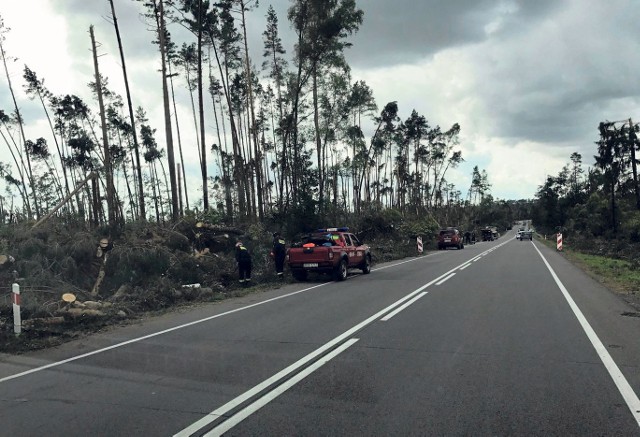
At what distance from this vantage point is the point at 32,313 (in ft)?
34.5

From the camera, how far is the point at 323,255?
18000 mm

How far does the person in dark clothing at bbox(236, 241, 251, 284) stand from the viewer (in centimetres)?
1702

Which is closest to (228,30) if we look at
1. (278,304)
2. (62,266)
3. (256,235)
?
(256,235)

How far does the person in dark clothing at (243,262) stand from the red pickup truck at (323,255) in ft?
6.50

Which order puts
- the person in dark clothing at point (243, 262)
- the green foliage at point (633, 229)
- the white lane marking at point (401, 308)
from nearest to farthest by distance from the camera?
the white lane marking at point (401, 308)
the person in dark clothing at point (243, 262)
the green foliage at point (633, 229)

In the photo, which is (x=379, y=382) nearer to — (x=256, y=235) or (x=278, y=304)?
(x=278, y=304)

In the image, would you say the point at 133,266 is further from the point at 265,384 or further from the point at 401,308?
the point at 265,384

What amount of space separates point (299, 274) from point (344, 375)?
42.4 ft

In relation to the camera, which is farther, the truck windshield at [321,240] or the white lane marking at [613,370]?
the truck windshield at [321,240]

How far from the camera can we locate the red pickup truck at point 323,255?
18.0 meters

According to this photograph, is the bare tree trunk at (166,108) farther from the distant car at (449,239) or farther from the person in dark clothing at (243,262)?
the distant car at (449,239)

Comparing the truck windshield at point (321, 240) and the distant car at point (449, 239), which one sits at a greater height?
the truck windshield at point (321, 240)

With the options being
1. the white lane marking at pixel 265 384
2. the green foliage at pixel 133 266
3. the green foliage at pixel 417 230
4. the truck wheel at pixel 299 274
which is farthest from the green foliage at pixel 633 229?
the white lane marking at pixel 265 384

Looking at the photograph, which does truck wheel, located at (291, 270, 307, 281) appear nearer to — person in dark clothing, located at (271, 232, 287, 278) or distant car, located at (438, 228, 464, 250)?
person in dark clothing, located at (271, 232, 287, 278)
